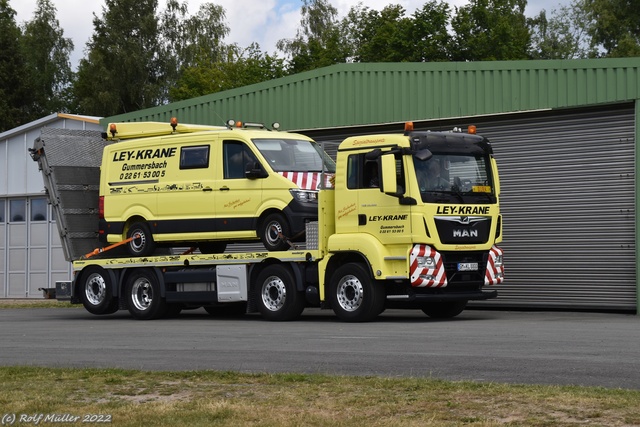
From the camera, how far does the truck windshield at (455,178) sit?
18.8 meters

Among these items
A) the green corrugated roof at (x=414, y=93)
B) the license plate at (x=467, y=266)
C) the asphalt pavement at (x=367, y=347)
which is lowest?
the asphalt pavement at (x=367, y=347)

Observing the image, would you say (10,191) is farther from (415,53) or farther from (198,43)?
(198,43)

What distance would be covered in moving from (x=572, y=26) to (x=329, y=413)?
232 feet

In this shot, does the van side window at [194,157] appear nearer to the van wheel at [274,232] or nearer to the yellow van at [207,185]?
the yellow van at [207,185]

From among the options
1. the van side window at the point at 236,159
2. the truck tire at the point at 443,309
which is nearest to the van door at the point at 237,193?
the van side window at the point at 236,159

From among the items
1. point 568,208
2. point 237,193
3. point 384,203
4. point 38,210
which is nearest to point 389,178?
point 384,203

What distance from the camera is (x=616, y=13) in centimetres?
6894

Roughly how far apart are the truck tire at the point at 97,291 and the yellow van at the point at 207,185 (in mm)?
658

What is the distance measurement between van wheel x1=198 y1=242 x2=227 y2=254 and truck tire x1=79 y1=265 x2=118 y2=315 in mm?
1930

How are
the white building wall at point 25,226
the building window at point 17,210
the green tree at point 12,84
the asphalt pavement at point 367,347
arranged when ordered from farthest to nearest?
1. the green tree at point 12,84
2. the building window at point 17,210
3. the white building wall at point 25,226
4. the asphalt pavement at point 367,347

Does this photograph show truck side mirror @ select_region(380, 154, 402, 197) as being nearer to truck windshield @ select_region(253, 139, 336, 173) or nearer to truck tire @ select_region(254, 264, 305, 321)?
truck windshield @ select_region(253, 139, 336, 173)

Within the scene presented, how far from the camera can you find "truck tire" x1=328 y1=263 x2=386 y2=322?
1880cm

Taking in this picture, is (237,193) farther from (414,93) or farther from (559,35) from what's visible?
(559,35)

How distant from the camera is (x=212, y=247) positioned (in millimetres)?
22062
